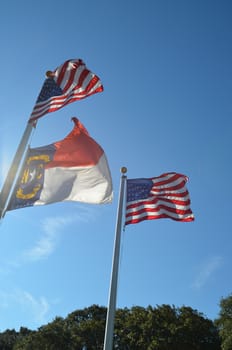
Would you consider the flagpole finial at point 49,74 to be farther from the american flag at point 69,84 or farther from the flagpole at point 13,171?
the flagpole at point 13,171

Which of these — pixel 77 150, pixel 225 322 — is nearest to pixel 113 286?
pixel 77 150

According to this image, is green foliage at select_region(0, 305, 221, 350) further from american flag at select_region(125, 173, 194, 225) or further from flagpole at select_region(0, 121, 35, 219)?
flagpole at select_region(0, 121, 35, 219)

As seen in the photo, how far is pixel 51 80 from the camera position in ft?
35.8

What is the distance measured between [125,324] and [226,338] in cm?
1569

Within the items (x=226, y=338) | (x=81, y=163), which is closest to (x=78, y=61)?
(x=81, y=163)

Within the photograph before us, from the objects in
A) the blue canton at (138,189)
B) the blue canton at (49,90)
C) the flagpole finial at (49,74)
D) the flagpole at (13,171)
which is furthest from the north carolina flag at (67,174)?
the blue canton at (138,189)

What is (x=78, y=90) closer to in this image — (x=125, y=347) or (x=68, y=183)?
(x=68, y=183)

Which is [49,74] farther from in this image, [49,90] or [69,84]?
[69,84]

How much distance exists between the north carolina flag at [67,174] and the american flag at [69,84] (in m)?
1.23

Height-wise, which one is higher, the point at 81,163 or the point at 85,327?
the point at 85,327

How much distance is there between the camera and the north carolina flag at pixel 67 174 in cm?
984

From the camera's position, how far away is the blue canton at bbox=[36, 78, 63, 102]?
1055 cm

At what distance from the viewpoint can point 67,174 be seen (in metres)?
11.0

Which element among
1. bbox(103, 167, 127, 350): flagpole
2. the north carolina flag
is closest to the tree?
bbox(103, 167, 127, 350): flagpole
